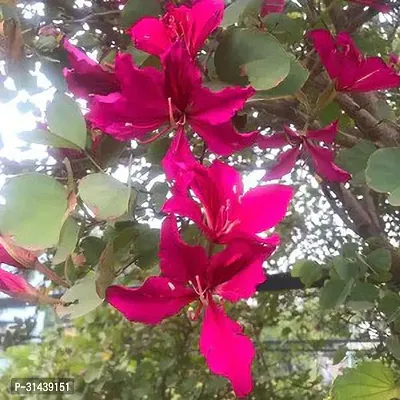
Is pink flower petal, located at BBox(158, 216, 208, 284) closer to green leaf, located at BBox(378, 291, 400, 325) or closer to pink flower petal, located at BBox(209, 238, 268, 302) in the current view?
pink flower petal, located at BBox(209, 238, 268, 302)

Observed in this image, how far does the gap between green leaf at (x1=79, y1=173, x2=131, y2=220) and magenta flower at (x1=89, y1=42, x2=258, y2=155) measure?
0.03 meters

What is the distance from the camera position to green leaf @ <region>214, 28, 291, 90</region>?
341 mm

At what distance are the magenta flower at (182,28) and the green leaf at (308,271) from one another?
0.38m

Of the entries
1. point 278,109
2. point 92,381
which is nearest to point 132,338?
point 92,381

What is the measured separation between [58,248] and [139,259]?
0.08m

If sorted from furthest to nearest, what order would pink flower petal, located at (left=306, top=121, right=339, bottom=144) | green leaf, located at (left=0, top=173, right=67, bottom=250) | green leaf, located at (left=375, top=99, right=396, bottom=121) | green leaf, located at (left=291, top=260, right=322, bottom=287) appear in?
green leaf, located at (left=291, top=260, right=322, bottom=287) < green leaf, located at (left=375, top=99, right=396, bottom=121) < pink flower petal, located at (left=306, top=121, right=339, bottom=144) < green leaf, located at (left=0, top=173, right=67, bottom=250)

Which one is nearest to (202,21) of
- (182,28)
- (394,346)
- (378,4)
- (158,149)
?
(182,28)

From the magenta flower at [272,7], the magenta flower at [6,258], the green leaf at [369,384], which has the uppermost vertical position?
the magenta flower at [272,7]

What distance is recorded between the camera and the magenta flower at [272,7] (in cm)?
46

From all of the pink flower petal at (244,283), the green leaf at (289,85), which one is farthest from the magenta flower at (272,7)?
the pink flower petal at (244,283)

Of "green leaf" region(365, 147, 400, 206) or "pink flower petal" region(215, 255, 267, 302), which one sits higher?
"green leaf" region(365, 147, 400, 206)

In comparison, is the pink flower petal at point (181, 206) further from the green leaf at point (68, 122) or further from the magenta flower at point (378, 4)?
the magenta flower at point (378, 4)

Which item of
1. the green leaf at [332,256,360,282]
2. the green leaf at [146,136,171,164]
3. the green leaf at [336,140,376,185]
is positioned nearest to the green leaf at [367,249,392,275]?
the green leaf at [332,256,360,282]

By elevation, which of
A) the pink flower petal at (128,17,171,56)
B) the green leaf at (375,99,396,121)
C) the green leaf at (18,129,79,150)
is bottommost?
the green leaf at (18,129,79,150)
